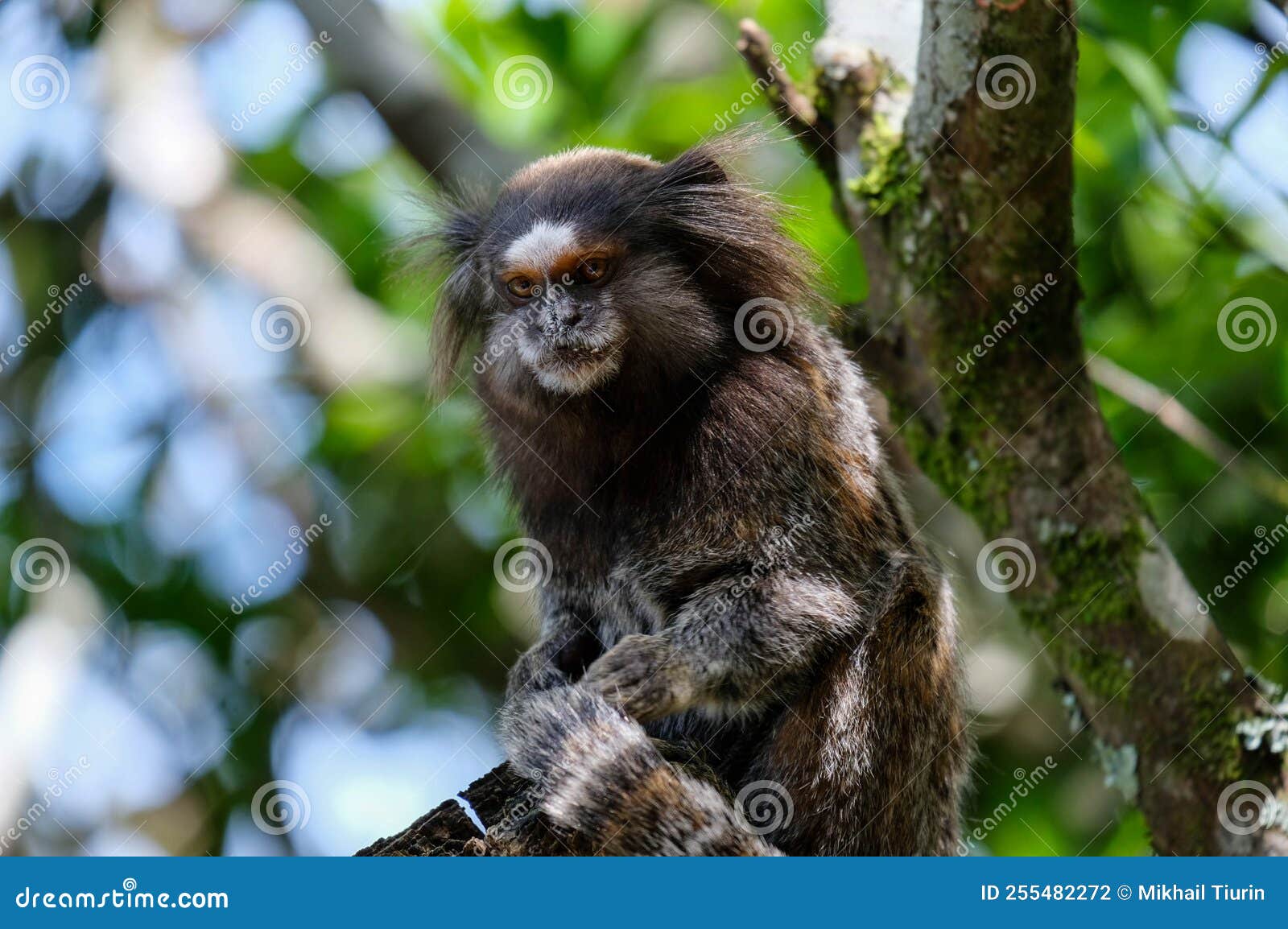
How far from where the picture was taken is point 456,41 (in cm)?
867

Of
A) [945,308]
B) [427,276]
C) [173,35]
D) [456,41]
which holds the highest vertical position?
[945,308]

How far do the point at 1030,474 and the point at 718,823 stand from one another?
2.65 meters

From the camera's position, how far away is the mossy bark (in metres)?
5.56

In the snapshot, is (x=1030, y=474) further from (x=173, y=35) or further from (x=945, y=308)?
(x=173, y=35)

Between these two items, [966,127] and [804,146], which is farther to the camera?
[804,146]

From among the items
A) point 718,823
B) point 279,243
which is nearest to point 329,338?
point 279,243
